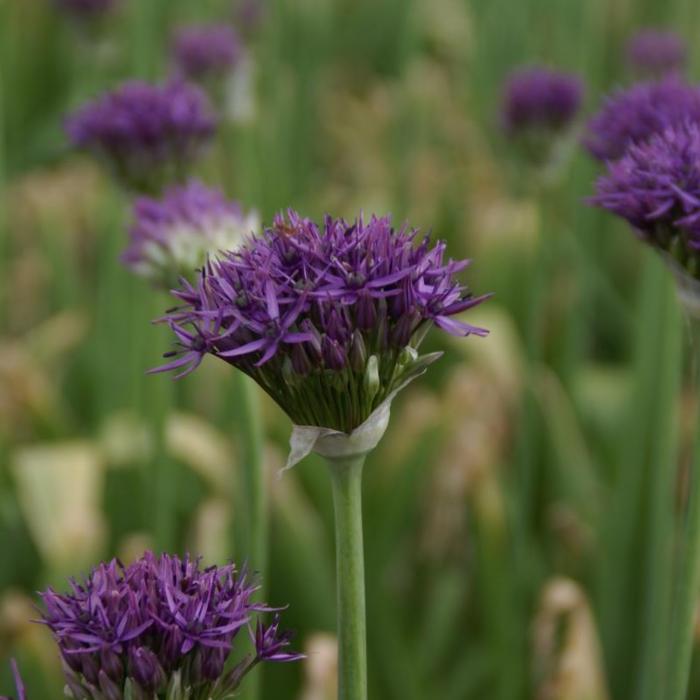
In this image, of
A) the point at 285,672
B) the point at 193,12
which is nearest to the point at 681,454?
the point at 285,672

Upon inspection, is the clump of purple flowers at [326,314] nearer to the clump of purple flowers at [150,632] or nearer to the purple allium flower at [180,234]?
the clump of purple flowers at [150,632]

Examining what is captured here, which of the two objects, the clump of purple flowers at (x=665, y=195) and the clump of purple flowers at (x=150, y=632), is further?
the clump of purple flowers at (x=665, y=195)

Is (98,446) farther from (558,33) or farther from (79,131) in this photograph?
(558,33)

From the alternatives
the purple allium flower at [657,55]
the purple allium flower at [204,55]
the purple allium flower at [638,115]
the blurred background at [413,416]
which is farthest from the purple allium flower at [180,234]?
the purple allium flower at [657,55]

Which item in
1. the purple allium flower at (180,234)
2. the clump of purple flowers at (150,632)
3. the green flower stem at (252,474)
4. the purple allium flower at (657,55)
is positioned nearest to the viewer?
the clump of purple flowers at (150,632)

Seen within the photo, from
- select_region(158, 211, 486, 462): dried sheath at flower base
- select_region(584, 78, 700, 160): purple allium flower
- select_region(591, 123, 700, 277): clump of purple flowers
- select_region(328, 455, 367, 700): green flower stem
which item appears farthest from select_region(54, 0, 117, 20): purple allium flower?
select_region(328, 455, 367, 700): green flower stem

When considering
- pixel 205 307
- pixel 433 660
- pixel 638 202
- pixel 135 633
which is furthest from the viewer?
pixel 433 660

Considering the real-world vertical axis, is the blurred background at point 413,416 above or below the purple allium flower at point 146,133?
below

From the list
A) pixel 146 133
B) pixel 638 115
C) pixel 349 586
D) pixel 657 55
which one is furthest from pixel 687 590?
pixel 657 55
